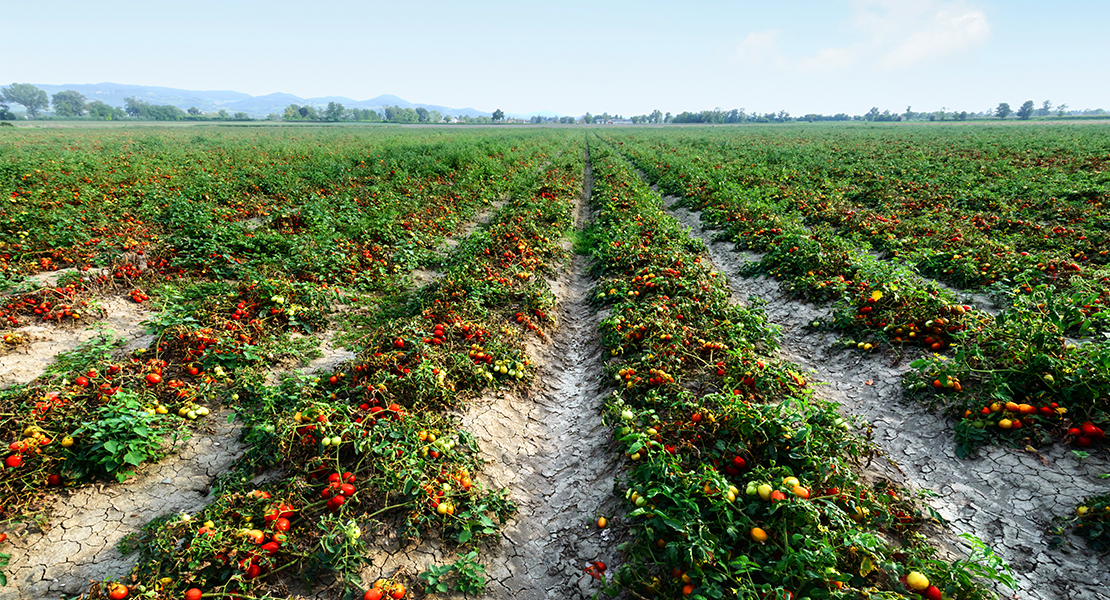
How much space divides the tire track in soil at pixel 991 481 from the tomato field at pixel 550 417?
0.02m

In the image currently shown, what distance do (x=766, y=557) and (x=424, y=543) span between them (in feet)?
7.73

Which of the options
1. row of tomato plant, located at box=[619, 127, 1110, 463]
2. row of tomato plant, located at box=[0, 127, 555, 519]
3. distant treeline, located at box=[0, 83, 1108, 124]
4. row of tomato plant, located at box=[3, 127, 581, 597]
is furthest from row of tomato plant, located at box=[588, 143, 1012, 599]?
distant treeline, located at box=[0, 83, 1108, 124]

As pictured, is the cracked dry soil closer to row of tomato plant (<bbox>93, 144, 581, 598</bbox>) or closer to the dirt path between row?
the dirt path between row

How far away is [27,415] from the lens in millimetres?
3791

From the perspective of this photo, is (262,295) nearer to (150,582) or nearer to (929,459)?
(150,582)

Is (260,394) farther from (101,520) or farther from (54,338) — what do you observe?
(54,338)

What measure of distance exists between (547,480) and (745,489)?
178cm

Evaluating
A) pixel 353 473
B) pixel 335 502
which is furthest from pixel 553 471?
pixel 335 502

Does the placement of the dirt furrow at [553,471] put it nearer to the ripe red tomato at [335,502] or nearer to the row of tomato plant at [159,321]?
the ripe red tomato at [335,502]

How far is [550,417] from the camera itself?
5203mm

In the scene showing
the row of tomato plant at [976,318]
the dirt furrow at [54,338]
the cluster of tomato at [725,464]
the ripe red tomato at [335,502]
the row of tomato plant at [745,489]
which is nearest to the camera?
the row of tomato plant at [745,489]

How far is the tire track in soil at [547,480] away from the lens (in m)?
3.29

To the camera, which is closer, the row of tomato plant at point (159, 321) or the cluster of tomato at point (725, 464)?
the cluster of tomato at point (725, 464)

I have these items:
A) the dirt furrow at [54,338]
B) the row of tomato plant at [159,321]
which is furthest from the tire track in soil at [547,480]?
the dirt furrow at [54,338]
